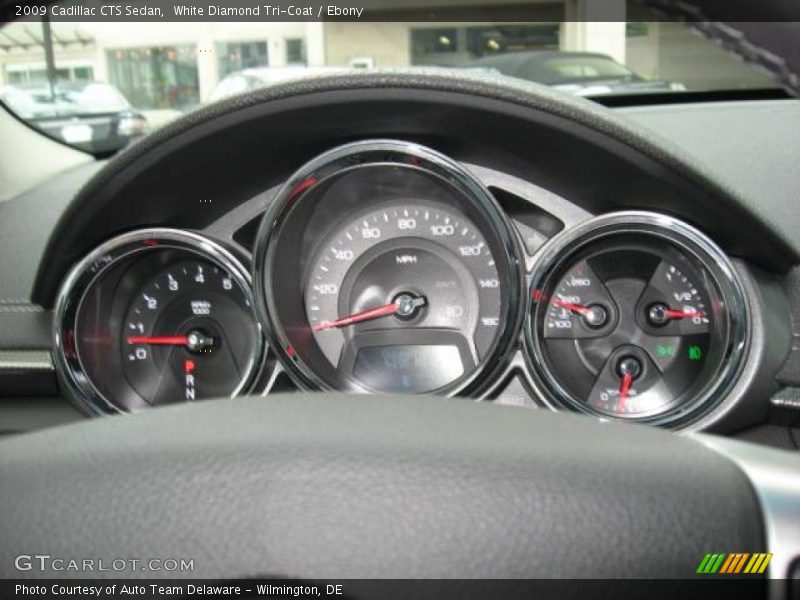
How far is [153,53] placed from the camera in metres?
2.59

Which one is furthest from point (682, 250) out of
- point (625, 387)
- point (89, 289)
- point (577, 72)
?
point (89, 289)

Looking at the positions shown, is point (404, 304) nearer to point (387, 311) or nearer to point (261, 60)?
point (387, 311)

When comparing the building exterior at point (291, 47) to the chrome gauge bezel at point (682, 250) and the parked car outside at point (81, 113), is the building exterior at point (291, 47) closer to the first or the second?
the parked car outside at point (81, 113)

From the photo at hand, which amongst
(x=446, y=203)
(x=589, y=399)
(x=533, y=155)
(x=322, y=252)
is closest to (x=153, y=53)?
(x=322, y=252)

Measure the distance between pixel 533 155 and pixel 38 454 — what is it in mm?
1441

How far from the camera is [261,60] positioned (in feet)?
8.13

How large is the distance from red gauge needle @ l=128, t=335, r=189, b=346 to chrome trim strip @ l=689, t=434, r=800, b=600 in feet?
5.55

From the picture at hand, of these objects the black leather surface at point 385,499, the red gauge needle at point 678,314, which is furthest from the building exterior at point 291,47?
the black leather surface at point 385,499

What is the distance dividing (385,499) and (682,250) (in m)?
1.45

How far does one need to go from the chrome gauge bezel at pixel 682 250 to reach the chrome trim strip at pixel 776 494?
0.96 meters

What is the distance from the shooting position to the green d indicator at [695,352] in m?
2.42

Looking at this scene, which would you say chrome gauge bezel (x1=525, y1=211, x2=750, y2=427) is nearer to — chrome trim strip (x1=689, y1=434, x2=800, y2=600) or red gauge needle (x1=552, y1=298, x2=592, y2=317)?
red gauge needle (x1=552, y1=298, x2=592, y2=317)

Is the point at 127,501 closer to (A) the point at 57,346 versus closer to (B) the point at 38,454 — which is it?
(B) the point at 38,454

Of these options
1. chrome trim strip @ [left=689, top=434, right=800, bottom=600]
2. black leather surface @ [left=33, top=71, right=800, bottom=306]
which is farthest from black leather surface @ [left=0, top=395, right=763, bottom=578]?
black leather surface @ [left=33, top=71, right=800, bottom=306]
